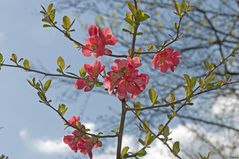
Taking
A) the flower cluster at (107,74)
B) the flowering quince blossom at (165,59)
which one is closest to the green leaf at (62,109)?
the flower cluster at (107,74)

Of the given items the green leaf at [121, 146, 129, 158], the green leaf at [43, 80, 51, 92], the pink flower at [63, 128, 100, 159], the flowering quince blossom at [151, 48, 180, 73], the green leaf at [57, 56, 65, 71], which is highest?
the flowering quince blossom at [151, 48, 180, 73]

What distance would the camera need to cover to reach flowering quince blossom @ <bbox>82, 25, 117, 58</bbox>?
1635 millimetres

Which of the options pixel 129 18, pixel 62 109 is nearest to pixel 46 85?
pixel 62 109

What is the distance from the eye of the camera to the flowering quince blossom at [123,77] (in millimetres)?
1536

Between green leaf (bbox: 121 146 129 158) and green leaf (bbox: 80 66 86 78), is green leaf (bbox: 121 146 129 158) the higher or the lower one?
the lower one

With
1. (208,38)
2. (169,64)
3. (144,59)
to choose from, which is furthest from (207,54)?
(169,64)

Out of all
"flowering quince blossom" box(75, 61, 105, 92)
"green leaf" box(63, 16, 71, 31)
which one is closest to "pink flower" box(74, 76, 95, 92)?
"flowering quince blossom" box(75, 61, 105, 92)

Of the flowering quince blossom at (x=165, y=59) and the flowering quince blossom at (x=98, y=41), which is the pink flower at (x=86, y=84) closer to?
the flowering quince blossom at (x=98, y=41)

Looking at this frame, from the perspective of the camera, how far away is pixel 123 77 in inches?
61.3

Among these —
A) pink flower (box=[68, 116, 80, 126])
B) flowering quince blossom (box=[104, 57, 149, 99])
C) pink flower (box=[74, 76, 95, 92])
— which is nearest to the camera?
flowering quince blossom (box=[104, 57, 149, 99])

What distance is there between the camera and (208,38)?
273 inches

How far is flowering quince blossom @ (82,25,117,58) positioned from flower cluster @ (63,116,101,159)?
0.94ft

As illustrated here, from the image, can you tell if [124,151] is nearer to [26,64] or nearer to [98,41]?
[98,41]

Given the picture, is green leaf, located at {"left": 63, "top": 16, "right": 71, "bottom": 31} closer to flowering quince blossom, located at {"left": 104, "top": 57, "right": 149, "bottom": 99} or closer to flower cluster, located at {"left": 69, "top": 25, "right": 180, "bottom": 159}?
flower cluster, located at {"left": 69, "top": 25, "right": 180, "bottom": 159}
